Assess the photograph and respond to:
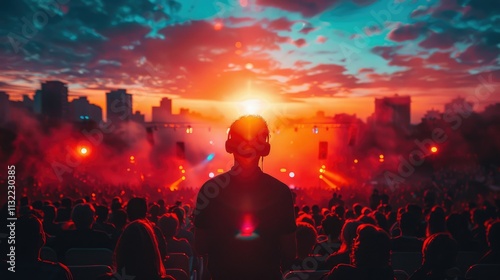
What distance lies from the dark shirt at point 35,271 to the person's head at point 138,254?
55cm

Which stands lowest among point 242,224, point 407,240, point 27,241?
point 407,240

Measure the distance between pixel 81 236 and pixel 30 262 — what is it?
235cm

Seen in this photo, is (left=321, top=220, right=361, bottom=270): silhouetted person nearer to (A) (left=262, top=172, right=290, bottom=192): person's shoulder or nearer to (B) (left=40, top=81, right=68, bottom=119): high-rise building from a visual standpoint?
(A) (left=262, top=172, right=290, bottom=192): person's shoulder

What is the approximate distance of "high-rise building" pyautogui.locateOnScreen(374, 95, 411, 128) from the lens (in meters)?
64.1

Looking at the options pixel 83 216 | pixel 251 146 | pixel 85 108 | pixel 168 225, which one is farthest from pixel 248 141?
pixel 85 108

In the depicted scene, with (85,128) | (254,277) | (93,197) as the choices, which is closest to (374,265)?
(254,277)

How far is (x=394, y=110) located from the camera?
6662 centimetres

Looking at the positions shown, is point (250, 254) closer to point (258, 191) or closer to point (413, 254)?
point (258, 191)

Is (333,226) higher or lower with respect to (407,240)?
higher

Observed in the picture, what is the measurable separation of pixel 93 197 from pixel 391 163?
1319 inches

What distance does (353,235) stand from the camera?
4.43 m

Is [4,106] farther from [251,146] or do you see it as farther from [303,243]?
[251,146]

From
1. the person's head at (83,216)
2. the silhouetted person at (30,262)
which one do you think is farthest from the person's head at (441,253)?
the person's head at (83,216)

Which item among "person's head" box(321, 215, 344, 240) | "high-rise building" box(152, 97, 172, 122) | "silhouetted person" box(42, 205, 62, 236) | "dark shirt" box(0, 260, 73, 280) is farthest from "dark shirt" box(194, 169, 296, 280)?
"high-rise building" box(152, 97, 172, 122)
